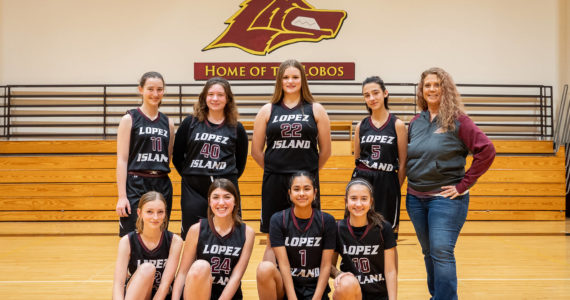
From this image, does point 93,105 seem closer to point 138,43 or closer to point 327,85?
point 138,43

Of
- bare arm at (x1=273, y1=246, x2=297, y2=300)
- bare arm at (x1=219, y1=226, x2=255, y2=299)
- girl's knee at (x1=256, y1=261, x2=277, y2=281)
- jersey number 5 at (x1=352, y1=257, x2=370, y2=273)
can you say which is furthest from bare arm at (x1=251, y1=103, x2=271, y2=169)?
jersey number 5 at (x1=352, y1=257, x2=370, y2=273)

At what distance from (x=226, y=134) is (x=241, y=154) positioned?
0.76 ft

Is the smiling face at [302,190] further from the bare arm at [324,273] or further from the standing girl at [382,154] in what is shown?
the standing girl at [382,154]

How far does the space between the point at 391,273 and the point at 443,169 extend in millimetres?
689

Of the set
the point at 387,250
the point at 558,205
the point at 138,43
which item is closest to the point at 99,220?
the point at 138,43

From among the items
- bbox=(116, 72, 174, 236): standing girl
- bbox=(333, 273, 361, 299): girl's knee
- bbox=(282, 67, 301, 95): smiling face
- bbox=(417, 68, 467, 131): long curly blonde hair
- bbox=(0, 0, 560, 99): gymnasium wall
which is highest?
bbox=(0, 0, 560, 99): gymnasium wall

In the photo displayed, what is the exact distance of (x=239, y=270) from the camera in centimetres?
291

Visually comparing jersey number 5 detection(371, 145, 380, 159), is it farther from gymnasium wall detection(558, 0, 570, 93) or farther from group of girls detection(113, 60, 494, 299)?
gymnasium wall detection(558, 0, 570, 93)

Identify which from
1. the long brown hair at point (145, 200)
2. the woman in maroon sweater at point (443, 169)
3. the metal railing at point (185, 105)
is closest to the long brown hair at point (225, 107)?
the long brown hair at point (145, 200)

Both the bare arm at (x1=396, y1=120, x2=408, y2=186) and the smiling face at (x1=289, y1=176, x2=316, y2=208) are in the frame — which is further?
the bare arm at (x1=396, y1=120, x2=408, y2=186)

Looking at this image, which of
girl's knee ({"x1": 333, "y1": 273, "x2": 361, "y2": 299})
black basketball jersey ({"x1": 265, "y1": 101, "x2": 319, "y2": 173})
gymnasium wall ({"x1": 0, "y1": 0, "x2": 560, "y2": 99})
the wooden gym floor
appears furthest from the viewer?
gymnasium wall ({"x1": 0, "y1": 0, "x2": 560, "y2": 99})

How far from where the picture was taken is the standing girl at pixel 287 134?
3109 millimetres

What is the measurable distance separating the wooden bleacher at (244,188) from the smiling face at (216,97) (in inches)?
193

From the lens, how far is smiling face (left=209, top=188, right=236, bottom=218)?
115 inches
